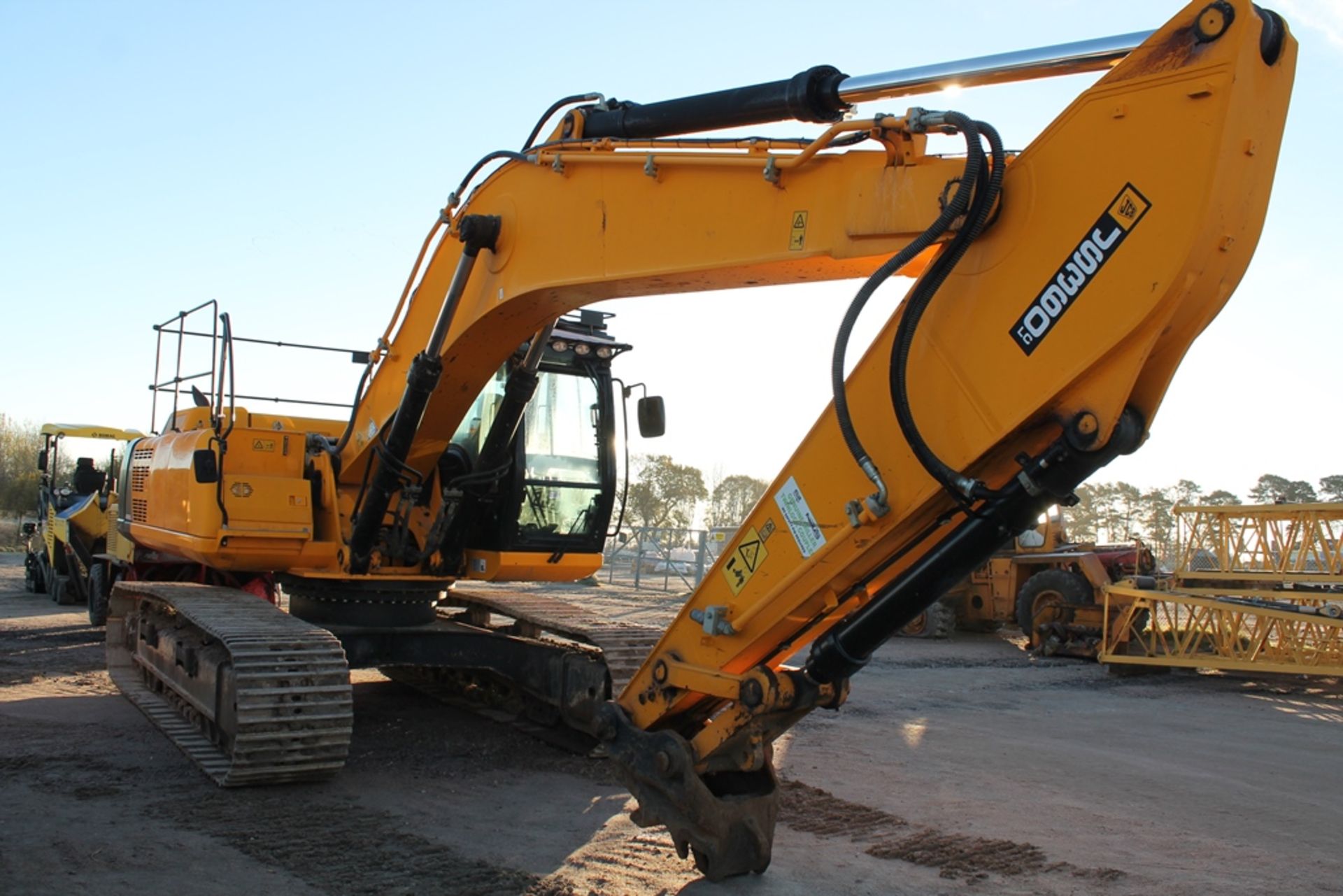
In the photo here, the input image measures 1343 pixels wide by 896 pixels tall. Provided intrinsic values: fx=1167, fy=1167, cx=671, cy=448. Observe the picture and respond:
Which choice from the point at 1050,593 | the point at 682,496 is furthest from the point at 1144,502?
the point at 1050,593

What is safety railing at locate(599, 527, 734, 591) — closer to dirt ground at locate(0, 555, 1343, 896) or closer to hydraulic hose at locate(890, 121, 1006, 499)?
dirt ground at locate(0, 555, 1343, 896)

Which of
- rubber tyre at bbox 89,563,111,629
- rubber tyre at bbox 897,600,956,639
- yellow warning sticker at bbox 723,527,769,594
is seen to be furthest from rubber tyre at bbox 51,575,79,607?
yellow warning sticker at bbox 723,527,769,594

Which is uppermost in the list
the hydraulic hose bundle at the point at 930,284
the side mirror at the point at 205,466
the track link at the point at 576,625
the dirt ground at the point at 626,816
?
the hydraulic hose bundle at the point at 930,284

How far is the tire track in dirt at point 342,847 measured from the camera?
16.7ft

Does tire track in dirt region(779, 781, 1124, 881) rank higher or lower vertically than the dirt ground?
higher

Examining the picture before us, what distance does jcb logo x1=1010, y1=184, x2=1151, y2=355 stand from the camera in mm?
3734

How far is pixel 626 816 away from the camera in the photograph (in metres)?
6.48

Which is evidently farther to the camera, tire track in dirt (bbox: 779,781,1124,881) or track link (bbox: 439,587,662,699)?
track link (bbox: 439,587,662,699)

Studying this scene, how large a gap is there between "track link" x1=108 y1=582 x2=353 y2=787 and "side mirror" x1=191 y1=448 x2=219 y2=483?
33.6 inches

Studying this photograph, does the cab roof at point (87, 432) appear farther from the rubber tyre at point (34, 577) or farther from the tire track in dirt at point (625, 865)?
the tire track in dirt at point (625, 865)

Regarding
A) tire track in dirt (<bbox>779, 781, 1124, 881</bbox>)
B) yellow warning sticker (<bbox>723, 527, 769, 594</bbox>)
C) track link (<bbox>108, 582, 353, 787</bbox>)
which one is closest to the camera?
yellow warning sticker (<bbox>723, 527, 769, 594</bbox>)

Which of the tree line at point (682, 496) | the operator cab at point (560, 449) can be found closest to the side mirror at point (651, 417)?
the operator cab at point (560, 449)

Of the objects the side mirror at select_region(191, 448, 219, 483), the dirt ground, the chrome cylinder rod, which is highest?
the chrome cylinder rod

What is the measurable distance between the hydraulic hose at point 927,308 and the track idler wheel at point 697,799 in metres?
1.75
